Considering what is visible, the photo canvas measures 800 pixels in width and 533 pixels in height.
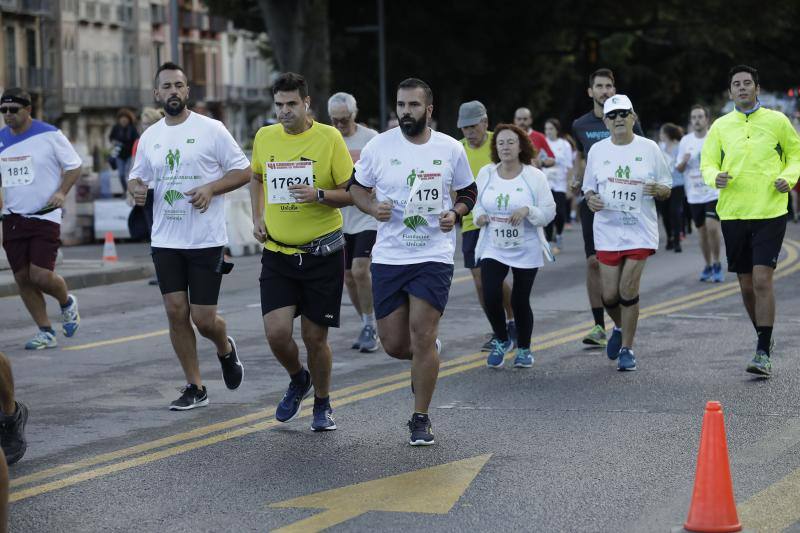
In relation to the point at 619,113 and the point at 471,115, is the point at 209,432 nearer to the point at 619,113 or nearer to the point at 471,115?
the point at 619,113

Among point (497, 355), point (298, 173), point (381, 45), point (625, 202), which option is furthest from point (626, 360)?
point (381, 45)

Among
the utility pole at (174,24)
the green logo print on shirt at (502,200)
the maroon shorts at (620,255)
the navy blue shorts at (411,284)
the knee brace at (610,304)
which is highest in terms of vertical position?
the utility pole at (174,24)

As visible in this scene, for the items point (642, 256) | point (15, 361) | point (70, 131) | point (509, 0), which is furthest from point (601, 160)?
point (70, 131)

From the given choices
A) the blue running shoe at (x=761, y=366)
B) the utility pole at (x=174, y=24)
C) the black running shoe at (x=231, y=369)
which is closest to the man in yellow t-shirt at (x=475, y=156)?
the blue running shoe at (x=761, y=366)

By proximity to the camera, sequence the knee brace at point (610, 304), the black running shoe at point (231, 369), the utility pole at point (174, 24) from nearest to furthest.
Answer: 1. the black running shoe at point (231, 369)
2. the knee brace at point (610, 304)
3. the utility pole at point (174, 24)

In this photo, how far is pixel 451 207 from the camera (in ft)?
27.3

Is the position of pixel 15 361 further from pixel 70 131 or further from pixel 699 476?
pixel 70 131

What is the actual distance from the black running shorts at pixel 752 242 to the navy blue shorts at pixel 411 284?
2869 millimetres

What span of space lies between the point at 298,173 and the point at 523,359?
121 inches

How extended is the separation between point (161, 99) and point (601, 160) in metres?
3.22

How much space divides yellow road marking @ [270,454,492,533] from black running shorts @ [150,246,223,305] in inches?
89.2

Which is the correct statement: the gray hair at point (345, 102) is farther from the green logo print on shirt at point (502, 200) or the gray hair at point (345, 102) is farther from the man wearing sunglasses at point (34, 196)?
the man wearing sunglasses at point (34, 196)

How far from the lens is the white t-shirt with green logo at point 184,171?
29.7 ft

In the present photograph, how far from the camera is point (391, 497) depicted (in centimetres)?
674
